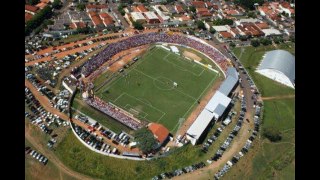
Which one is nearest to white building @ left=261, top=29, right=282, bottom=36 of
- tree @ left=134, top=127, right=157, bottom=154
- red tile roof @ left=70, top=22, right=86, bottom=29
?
red tile roof @ left=70, top=22, right=86, bottom=29

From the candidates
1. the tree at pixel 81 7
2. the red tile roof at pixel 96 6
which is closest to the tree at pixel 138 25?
the red tile roof at pixel 96 6

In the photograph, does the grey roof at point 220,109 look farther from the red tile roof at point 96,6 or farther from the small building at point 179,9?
the red tile roof at point 96,6

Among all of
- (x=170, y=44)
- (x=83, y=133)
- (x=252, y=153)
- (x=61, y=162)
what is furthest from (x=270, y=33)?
(x=61, y=162)

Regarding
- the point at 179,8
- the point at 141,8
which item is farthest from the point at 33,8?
the point at 179,8

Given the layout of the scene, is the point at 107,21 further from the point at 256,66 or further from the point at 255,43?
the point at 256,66

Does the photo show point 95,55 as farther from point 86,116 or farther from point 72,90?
point 86,116

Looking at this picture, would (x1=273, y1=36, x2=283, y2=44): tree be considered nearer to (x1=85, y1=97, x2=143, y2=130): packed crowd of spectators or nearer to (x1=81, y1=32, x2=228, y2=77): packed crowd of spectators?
(x1=81, y1=32, x2=228, y2=77): packed crowd of spectators
